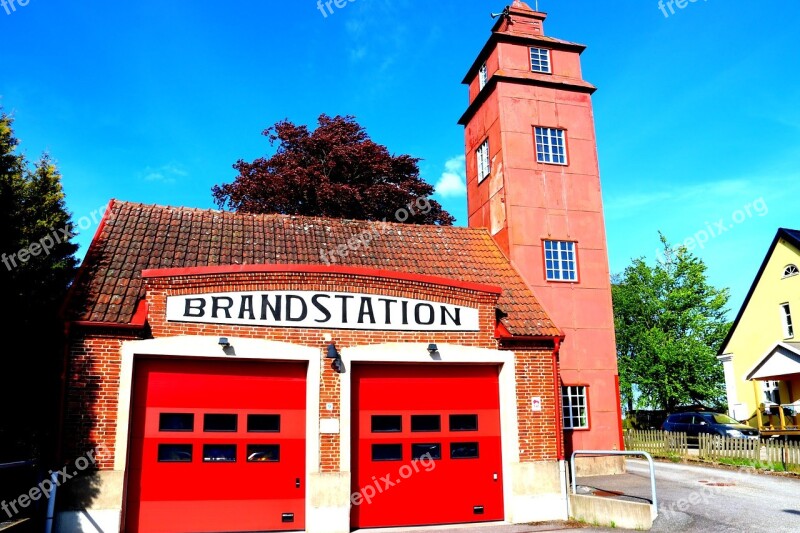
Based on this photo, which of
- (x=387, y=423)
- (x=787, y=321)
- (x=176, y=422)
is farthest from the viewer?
(x=787, y=321)

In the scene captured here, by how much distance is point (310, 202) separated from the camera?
92.0 ft

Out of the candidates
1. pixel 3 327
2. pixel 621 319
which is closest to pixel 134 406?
pixel 3 327

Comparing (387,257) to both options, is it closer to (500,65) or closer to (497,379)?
(497,379)

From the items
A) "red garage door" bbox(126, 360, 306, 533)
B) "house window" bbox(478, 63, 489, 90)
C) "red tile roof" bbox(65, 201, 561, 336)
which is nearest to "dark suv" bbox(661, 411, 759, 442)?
"red tile roof" bbox(65, 201, 561, 336)

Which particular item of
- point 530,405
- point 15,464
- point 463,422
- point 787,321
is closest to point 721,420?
point 787,321

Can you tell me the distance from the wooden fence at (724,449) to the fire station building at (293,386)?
9.61 m

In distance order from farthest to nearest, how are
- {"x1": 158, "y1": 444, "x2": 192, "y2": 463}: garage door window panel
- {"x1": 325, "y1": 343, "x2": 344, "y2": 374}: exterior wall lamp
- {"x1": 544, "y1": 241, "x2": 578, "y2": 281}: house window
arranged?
1. {"x1": 544, "y1": 241, "x2": 578, "y2": 281}: house window
2. {"x1": 325, "y1": 343, "x2": 344, "y2": 374}: exterior wall lamp
3. {"x1": 158, "y1": 444, "x2": 192, "y2": 463}: garage door window panel

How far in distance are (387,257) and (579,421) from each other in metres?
7.51

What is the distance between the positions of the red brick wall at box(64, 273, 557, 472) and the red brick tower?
16.1ft

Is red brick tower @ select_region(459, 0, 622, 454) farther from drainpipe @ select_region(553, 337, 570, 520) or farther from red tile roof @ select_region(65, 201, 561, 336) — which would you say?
drainpipe @ select_region(553, 337, 570, 520)

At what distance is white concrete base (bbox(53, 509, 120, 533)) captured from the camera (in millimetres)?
10234

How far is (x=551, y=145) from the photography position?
19.5 m

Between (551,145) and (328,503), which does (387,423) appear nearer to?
(328,503)

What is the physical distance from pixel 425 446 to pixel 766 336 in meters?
25.3
